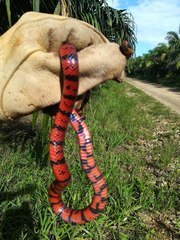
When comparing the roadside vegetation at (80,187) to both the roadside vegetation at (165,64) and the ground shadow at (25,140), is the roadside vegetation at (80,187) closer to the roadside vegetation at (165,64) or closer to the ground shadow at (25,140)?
the ground shadow at (25,140)

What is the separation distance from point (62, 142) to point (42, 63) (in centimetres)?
27

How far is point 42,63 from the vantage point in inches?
46.4

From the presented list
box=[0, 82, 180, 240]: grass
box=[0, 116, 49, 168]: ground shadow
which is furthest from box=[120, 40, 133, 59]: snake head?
box=[0, 116, 49, 168]: ground shadow

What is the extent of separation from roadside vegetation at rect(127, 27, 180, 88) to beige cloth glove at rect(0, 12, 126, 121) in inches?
967

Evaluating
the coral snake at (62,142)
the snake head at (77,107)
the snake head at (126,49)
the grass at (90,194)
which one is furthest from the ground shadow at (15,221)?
the snake head at (126,49)

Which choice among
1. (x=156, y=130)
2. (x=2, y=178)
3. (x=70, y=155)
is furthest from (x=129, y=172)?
(x=156, y=130)

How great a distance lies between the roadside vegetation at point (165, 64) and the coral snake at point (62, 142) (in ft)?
80.6

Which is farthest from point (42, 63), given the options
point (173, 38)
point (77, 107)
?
point (173, 38)

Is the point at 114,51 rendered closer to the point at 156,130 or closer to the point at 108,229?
the point at 108,229

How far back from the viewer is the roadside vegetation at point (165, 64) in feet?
95.9

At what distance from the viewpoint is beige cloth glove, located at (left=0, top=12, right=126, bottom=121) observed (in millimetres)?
1174

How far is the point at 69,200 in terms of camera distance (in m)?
3.72

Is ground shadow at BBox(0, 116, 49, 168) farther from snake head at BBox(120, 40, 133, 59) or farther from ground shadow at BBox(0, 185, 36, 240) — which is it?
snake head at BBox(120, 40, 133, 59)

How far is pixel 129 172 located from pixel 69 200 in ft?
5.38
